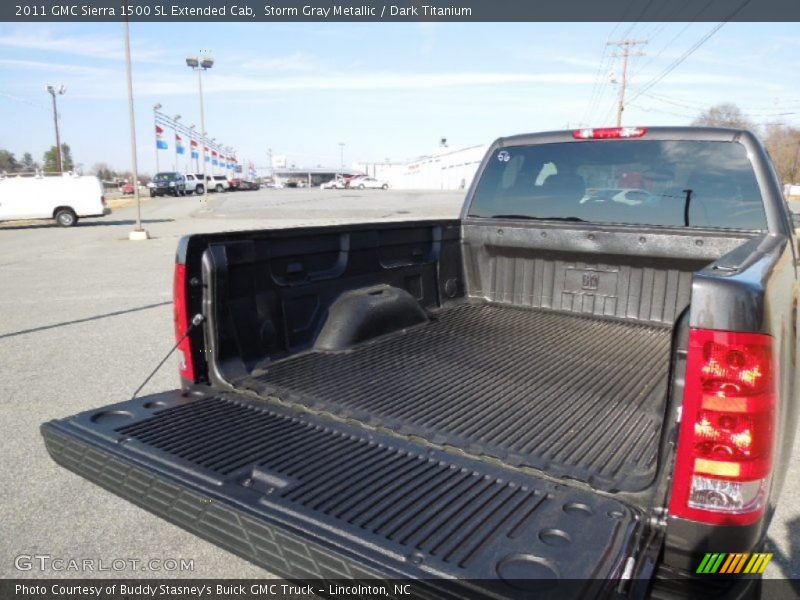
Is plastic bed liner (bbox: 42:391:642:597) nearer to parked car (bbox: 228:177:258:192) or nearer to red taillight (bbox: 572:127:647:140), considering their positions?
red taillight (bbox: 572:127:647:140)

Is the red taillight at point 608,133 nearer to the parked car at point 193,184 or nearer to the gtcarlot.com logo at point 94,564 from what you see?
the gtcarlot.com logo at point 94,564

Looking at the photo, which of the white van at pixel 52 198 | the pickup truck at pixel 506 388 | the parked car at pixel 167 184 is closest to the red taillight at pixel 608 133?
the pickup truck at pixel 506 388

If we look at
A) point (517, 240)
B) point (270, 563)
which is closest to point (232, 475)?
Answer: point (270, 563)

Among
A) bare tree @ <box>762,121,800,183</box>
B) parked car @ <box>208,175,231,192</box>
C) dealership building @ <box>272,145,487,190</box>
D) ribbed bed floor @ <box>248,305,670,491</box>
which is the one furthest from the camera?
dealership building @ <box>272,145,487,190</box>

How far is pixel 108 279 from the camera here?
1136 centimetres

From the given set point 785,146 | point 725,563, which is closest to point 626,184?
point 725,563

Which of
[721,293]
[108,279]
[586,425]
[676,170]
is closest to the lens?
[721,293]

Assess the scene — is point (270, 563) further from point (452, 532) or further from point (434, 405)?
point (434, 405)

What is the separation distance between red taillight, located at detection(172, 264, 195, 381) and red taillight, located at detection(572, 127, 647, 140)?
2.90 meters

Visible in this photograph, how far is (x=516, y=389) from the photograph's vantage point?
2.88 meters

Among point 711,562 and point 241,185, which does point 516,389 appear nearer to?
point 711,562

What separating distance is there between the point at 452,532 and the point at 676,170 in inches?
121

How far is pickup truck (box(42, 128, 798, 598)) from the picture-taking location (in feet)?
5.30

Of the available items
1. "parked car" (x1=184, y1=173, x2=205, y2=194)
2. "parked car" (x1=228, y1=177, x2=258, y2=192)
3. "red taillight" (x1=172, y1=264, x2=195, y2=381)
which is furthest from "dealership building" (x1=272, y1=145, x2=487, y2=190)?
"red taillight" (x1=172, y1=264, x2=195, y2=381)
